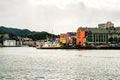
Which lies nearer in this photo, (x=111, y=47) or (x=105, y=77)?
(x=105, y=77)

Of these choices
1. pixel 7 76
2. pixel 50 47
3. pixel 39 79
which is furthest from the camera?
pixel 50 47

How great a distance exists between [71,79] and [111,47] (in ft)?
481

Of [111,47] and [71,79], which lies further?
[111,47]

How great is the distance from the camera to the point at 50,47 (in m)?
184

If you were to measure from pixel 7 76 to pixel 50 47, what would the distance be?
5593 inches

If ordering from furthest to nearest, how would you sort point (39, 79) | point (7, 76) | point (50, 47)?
point (50, 47) < point (7, 76) < point (39, 79)

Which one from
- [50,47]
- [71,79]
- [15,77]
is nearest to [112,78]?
[71,79]

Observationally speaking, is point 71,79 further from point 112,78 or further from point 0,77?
point 0,77

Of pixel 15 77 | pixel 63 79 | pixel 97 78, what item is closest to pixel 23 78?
pixel 15 77

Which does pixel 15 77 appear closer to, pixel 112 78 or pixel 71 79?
pixel 71 79

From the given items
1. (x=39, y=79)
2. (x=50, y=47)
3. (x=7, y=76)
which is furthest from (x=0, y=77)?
(x=50, y=47)

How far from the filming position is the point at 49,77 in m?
41.3

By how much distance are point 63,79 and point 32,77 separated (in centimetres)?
396

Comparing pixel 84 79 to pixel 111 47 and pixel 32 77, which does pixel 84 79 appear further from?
pixel 111 47
